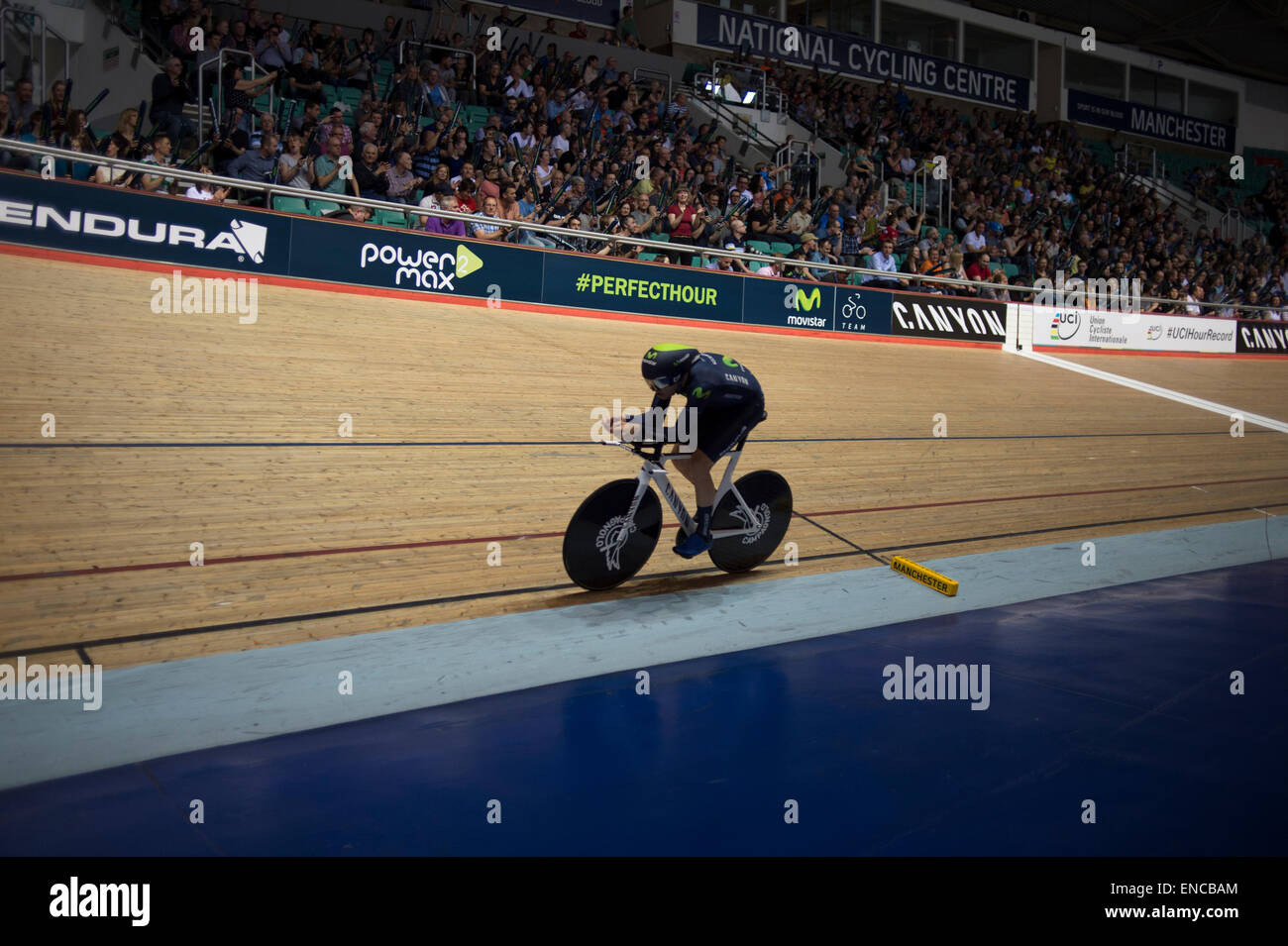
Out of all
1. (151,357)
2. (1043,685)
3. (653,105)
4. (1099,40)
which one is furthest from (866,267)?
(1099,40)

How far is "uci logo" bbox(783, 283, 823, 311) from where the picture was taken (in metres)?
12.8

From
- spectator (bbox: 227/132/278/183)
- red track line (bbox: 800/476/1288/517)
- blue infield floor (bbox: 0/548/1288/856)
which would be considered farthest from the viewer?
spectator (bbox: 227/132/278/183)

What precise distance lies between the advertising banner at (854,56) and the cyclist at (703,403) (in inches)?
661

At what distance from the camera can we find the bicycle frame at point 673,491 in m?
3.88

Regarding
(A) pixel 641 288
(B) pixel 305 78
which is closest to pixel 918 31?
(A) pixel 641 288

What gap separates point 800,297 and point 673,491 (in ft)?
31.1

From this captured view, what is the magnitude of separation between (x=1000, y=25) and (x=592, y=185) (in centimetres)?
1677

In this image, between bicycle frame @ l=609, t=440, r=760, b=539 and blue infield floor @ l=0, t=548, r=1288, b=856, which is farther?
bicycle frame @ l=609, t=440, r=760, b=539

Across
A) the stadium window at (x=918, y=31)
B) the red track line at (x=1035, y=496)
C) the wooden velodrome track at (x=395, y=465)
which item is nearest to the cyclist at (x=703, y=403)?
the wooden velodrome track at (x=395, y=465)

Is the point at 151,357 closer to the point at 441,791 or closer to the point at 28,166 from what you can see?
the point at 28,166

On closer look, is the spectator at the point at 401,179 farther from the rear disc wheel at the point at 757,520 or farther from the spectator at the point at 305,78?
the rear disc wheel at the point at 757,520

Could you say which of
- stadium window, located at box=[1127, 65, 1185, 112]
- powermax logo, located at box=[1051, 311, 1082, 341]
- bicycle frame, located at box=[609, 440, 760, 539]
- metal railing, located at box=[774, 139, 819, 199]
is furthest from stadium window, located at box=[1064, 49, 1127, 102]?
bicycle frame, located at box=[609, 440, 760, 539]

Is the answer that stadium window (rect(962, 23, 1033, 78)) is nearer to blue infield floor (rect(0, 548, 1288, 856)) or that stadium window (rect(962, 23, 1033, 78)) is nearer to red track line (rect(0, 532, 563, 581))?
red track line (rect(0, 532, 563, 581))

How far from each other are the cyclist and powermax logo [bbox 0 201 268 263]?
635 cm
